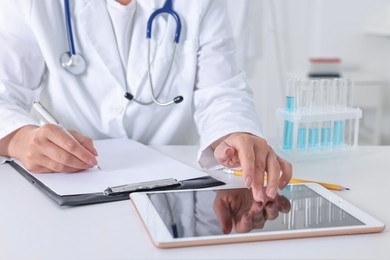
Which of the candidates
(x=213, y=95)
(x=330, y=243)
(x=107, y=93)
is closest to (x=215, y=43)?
(x=213, y=95)

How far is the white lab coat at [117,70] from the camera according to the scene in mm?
1202

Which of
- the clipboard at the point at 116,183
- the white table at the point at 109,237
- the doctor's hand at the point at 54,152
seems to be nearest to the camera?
the white table at the point at 109,237

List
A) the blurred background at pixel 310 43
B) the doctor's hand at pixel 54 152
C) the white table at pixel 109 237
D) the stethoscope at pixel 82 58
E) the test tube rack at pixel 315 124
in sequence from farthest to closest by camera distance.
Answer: the blurred background at pixel 310 43
the stethoscope at pixel 82 58
the test tube rack at pixel 315 124
the doctor's hand at pixel 54 152
the white table at pixel 109 237

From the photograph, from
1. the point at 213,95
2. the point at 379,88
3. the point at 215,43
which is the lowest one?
the point at 379,88

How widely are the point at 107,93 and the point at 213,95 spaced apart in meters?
0.24

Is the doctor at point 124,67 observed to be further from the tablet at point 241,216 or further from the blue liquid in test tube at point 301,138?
the tablet at point 241,216

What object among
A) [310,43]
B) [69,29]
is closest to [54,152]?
[69,29]

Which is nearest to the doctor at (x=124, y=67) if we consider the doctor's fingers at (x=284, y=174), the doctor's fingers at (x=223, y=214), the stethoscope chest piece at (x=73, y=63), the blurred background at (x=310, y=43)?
the stethoscope chest piece at (x=73, y=63)

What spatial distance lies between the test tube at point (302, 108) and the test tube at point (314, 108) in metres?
0.01

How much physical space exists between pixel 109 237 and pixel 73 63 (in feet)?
2.08

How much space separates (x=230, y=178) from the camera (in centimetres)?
96

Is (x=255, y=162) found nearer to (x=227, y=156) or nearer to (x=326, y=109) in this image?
(x=227, y=156)

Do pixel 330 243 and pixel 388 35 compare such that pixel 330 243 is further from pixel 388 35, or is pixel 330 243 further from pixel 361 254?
pixel 388 35

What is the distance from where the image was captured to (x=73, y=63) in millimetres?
1242
